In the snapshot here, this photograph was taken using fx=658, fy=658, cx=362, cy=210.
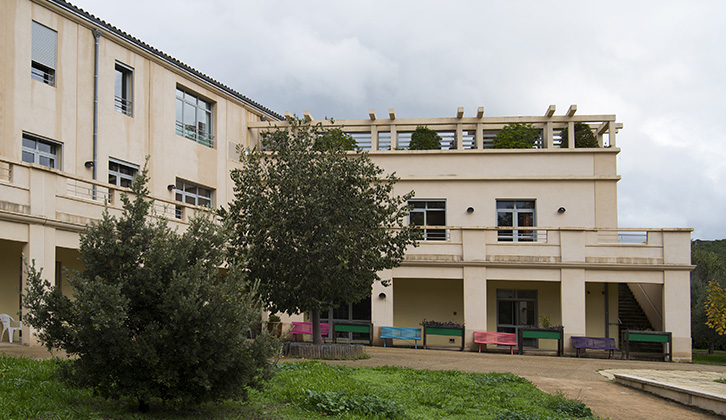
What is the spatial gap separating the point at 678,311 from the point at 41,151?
21.2m

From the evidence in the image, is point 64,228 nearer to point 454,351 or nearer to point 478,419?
point 478,419

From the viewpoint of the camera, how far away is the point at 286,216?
16.9 m

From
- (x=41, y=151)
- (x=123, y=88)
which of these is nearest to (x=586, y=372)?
(x=41, y=151)

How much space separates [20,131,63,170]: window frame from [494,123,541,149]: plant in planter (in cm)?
1640

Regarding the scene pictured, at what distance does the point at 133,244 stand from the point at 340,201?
960 centimetres

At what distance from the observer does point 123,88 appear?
22.1m

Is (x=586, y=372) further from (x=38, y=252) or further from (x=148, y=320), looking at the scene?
(x=38, y=252)

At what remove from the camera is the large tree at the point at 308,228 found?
55.0 feet

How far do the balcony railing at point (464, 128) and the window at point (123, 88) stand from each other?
5.97 m

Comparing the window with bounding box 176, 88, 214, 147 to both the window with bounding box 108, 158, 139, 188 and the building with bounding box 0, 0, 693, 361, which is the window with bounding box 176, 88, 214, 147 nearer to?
the building with bounding box 0, 0, 693, 361

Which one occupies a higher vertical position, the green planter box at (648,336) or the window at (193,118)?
the window at (193,118)

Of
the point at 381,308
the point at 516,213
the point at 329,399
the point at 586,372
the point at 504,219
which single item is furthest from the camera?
the point at 504,219

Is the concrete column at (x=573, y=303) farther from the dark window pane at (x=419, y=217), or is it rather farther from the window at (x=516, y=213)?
the dark window pane at (x=419, y=217)

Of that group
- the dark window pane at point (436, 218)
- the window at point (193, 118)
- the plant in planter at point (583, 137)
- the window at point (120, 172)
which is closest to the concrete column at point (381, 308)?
the dark window pane at point (436, 218)
